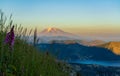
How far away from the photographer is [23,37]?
10.9 metres

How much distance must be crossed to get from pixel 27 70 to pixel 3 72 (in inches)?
108

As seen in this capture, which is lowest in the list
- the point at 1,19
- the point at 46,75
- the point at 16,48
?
the point at 46,75

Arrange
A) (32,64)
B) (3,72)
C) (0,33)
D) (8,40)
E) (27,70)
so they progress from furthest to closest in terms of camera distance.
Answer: (0,33)
(32,64)
(27,70)
(8,40)
(3,72)

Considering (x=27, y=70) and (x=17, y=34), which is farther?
(x=17, y=34)

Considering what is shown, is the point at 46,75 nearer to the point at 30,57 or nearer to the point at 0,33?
the point at 30,57

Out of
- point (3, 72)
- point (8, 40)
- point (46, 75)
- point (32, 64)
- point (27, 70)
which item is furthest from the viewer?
point (46, 75)

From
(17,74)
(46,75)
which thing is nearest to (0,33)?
(46,75)

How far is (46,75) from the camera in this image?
9930 millimetres

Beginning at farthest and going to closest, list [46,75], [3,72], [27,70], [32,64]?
[46,75], [32,64], [27,70], [3,72]

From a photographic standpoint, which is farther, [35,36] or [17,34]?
[17,34]

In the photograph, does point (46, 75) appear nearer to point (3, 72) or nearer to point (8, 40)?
point (8, 40)

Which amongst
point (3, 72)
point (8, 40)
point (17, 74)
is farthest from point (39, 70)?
point (3, 72)

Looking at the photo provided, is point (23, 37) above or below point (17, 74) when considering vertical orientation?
above

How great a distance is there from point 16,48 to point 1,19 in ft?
2.89
